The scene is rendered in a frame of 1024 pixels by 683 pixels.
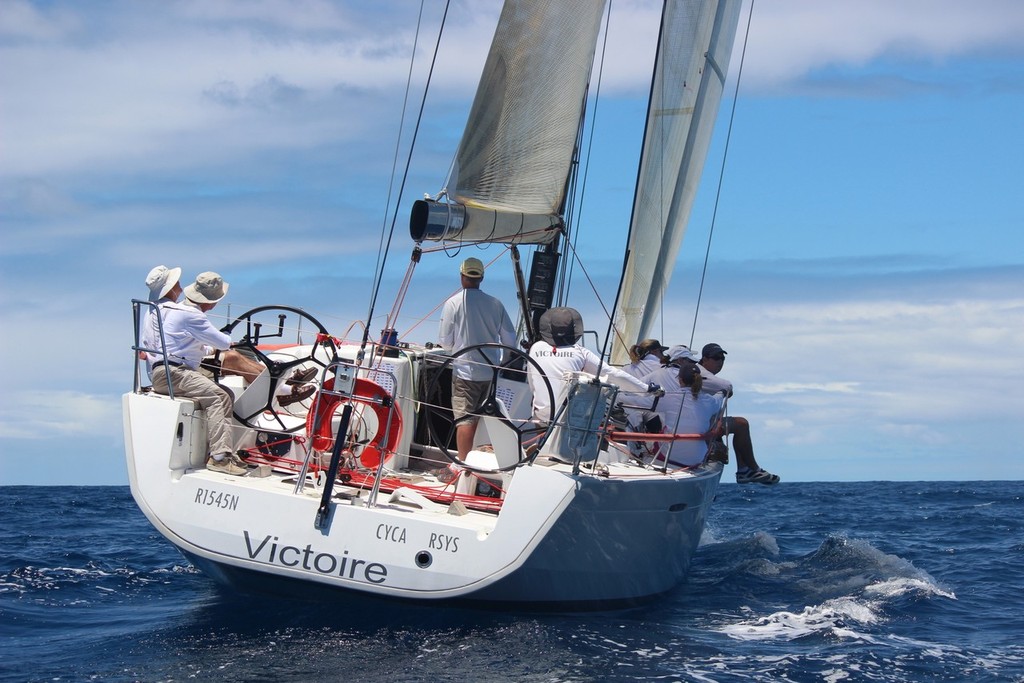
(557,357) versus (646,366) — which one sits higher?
(646,366)

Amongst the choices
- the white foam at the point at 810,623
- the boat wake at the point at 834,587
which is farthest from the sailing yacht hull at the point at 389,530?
the boat wake at the point at 834,587

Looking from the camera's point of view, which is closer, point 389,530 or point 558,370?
point 389,530

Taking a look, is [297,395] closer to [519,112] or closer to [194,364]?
[194,364]

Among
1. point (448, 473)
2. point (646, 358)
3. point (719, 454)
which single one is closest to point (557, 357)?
point (448, 473)

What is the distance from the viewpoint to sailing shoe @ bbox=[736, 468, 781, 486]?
9883mm

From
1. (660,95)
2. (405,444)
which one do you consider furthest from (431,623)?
(660,95)

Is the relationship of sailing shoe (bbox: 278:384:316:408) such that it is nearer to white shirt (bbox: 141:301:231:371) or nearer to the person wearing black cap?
white shirt (bbox: 141:301:231:371)

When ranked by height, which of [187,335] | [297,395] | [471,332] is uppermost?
[471,332]

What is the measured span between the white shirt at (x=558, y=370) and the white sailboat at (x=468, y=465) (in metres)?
0.22

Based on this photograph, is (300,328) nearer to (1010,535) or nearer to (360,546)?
(360,546)

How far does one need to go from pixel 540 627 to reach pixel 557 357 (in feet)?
6.29

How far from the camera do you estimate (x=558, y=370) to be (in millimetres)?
7660

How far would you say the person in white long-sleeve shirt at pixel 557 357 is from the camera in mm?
7641

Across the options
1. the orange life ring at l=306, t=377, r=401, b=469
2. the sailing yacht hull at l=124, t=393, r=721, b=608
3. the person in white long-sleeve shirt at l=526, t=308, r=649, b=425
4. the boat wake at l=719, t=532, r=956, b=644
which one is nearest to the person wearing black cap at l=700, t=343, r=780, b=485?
the boat wake at l=719, t=532, r=956, b=644
